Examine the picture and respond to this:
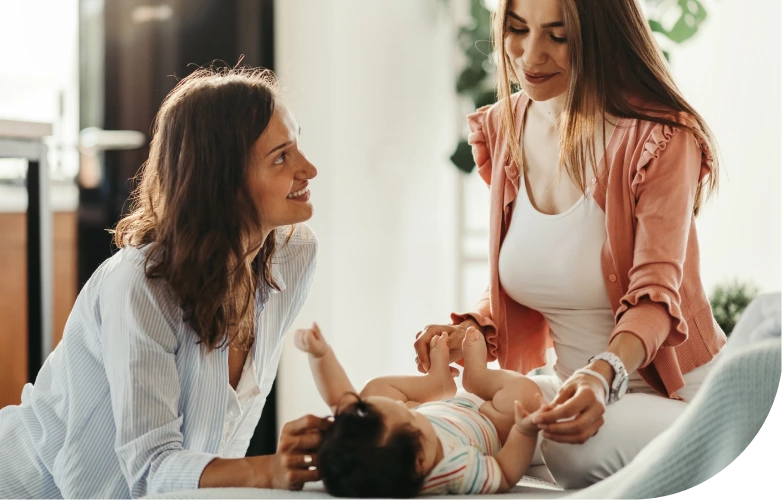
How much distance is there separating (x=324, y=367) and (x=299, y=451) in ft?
0.46

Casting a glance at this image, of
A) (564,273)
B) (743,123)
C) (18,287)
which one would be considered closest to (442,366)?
(564,273)

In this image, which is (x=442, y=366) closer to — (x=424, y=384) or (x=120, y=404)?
(x=424, y=384)

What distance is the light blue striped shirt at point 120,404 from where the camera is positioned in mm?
1287

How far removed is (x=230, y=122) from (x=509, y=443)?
647 millimetres

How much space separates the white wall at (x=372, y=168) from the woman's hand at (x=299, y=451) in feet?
6.24

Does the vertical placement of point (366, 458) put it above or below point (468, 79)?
below

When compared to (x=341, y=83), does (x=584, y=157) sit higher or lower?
lower

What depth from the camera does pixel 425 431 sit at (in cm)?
126

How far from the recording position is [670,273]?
1.42 metres

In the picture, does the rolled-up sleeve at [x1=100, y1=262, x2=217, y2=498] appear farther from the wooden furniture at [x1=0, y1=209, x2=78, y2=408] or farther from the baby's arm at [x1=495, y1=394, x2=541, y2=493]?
the wooden furniture at [x1=0, y1=209, x2=78, y2=408]

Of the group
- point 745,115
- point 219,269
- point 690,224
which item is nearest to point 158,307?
point 219,269

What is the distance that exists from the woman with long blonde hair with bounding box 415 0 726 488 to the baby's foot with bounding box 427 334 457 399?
31 mm

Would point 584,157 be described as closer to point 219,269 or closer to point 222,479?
point 219,269

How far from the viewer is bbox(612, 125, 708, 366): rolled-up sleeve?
4.56ft
